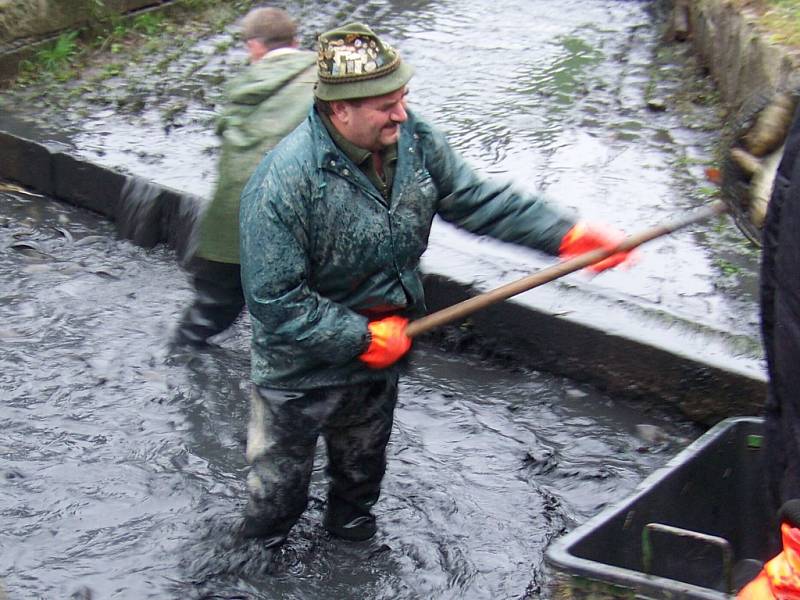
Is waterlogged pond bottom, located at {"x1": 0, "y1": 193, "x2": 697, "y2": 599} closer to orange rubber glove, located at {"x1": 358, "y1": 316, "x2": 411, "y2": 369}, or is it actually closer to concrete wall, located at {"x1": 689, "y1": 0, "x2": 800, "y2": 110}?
orange rubber glove, located at {"x1": 358, "y1": 316, "x2": 411, "y2": 369}

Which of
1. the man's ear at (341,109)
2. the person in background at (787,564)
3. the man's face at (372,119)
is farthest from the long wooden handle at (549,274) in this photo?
the person in background at (787,564)

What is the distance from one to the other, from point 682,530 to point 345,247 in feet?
4.14

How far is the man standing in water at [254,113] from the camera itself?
439cm

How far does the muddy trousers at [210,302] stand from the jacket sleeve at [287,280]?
157 centimetres

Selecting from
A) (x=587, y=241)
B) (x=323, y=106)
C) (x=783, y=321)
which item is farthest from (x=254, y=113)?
(x=783, y=321)

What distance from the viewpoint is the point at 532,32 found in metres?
9.81

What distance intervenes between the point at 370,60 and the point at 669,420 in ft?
7.86

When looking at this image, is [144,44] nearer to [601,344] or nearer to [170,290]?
[170,290]

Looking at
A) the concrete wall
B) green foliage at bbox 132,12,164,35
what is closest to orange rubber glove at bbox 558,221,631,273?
the concrete wall

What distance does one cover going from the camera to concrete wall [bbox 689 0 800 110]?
20.3 feet

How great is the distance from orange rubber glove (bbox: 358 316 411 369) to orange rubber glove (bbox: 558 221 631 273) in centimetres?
61

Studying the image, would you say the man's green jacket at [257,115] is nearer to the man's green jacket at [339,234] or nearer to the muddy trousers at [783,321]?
the man's green jacket at [339,234]

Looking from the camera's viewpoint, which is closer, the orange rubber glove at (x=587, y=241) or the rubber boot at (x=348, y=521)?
the orange rubber glove at (x=587, y=241)

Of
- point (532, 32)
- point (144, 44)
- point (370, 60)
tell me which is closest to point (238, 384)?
point (370, 60)
